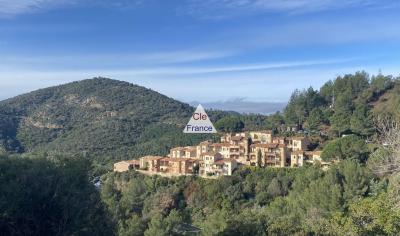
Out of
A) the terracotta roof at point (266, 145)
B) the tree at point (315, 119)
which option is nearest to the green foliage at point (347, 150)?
the terracotta roof at point (266, 145)

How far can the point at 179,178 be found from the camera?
3206 centimetres

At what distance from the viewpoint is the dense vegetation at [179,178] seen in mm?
9875

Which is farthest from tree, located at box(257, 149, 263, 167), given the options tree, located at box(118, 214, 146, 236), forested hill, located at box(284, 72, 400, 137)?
tree, located at box(118, 214, 146, 236)

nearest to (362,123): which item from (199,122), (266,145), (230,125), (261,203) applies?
(266,145)

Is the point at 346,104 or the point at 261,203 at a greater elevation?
the point at 346,104

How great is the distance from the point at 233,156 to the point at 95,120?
26975mm

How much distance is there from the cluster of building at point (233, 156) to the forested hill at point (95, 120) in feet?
21.4

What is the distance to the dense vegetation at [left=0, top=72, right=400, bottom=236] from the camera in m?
9.88

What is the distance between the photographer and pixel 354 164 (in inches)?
851

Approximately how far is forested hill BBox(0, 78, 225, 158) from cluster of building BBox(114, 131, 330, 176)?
6.52 metres

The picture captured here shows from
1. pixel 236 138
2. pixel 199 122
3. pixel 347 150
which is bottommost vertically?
pixel 347 150

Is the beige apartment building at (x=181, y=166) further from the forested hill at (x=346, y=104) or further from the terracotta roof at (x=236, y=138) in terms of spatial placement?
the forested hill at (x=346, y=104)

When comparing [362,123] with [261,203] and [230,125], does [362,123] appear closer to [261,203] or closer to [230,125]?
[261,203]

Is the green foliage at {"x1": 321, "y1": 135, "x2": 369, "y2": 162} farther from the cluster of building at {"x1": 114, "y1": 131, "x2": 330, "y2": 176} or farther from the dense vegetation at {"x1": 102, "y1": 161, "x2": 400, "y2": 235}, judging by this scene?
the dense vegetation at {"x1": 102, "y1": 161, "x2": 400, "y2": 235}
